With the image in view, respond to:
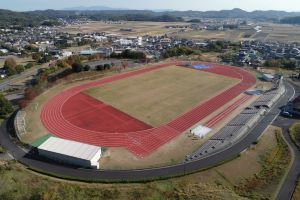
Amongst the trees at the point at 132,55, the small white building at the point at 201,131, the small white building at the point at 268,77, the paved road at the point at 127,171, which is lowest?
the paved road at the point at 127,171

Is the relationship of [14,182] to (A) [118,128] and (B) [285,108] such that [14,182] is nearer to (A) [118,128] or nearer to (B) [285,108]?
(A) [118,128]

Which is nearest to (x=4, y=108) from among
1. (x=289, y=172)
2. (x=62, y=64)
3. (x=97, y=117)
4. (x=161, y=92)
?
(x=97, y=117)

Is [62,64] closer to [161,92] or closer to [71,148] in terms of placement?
[161,92]

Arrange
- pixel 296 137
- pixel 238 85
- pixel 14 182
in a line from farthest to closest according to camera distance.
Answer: pixel 238 85, pixel 296 137, pixel 14 182

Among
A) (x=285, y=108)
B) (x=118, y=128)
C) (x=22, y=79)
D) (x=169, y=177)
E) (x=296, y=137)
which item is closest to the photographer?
(x=169, y=177)

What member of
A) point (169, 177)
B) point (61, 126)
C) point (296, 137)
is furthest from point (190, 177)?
point (61, 126)

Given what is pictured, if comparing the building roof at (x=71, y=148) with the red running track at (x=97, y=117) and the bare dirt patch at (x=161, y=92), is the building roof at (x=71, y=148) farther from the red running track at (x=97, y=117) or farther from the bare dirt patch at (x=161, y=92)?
the bare dirt patch at (x=161, y=92)

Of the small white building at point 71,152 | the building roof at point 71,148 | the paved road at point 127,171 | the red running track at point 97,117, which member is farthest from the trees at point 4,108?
the small white building at point 71,152
